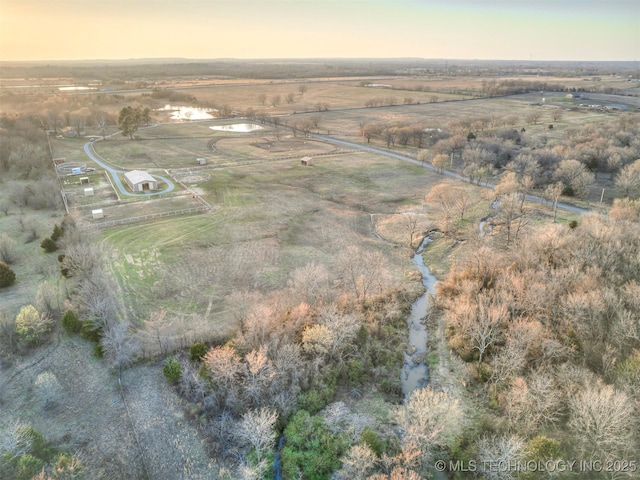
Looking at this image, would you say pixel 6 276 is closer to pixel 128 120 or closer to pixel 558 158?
pixel 128 120

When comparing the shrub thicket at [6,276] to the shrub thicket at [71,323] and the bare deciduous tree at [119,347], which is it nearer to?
the shrub thicket at [71,323]

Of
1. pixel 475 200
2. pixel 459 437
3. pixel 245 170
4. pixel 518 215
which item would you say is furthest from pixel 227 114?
pixel 459 437

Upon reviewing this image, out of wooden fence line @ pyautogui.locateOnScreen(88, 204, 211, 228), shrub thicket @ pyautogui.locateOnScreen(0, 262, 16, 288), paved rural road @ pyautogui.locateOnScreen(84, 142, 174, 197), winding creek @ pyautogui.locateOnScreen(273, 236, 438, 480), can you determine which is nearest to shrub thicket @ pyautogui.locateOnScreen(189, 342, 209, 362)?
winding creek @ pyautogui.locateOnScreen(273, 236, 438, 480)

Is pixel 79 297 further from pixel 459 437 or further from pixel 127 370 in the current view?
pixel 459 437

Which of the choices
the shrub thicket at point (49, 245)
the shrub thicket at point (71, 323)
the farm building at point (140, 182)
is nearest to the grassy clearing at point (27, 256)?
the shrub thicket at point (49, 245)

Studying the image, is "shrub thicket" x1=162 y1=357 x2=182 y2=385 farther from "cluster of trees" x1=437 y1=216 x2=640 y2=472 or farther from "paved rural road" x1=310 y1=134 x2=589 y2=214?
"paved rural road" x1=310 y1=134 x2=589 y2=214

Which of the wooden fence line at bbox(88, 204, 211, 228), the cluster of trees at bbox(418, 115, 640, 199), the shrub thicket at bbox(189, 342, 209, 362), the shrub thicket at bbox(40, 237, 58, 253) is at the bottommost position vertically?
the shrub thicket at bbox(189, 342, 209, 362)

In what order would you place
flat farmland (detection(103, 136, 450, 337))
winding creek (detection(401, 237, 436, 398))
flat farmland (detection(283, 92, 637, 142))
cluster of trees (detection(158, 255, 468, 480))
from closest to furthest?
cluster of trees (detection(158, 255, 468, 480)) → winding creek (detection(401, 237, 436, 398)) → flat farmland (detection(103, 136, 450, 337)) → flat farmland (detection(283, 92, 637, 142))

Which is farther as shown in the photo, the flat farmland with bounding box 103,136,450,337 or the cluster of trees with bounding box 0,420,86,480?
the flat farmland with bounding box 103,136,450,337

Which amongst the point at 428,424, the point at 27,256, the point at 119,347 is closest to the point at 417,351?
the point at 428,424

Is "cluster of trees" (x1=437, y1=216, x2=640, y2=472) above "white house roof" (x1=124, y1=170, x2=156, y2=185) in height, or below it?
below
